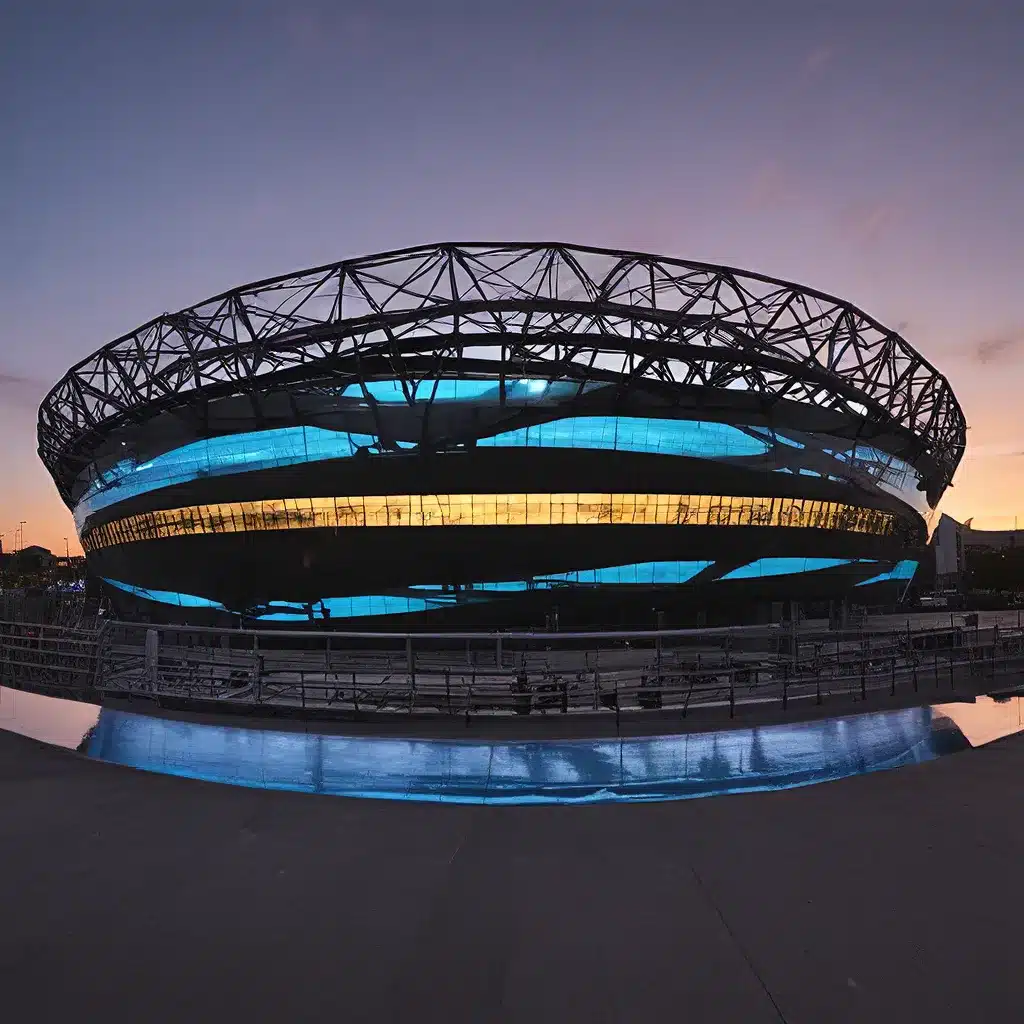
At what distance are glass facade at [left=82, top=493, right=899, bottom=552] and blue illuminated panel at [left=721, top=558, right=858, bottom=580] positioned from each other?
261cm

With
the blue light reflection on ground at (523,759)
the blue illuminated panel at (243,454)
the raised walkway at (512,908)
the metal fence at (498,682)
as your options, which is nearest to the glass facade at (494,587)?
the blue illuminated panel at (243,454)

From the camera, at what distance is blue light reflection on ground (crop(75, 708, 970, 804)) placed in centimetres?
577

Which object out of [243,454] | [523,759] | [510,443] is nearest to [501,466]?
[510,443]

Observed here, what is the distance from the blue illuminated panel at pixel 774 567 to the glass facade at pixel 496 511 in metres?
2.61

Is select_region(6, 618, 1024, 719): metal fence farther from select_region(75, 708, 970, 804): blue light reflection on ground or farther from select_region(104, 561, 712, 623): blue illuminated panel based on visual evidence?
select_region(104, 561, 712, 623): blue illuminated panel

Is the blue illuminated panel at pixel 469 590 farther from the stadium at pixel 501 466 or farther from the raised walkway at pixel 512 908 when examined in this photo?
the raised walkway at pixel 512 908

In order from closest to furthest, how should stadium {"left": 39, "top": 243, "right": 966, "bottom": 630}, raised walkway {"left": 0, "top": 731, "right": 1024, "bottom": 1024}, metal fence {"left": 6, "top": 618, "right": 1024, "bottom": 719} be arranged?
raised walkway {"left": 0, "top": 731, "right": 1024, "bottom": 1024} < metal fence {"left": 6, "top": 618, "right": 1024, "bottom": 719} < stadium {"left": 39, "top": 243, "right": 966, "bottom": 630}

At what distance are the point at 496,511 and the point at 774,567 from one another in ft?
64.5

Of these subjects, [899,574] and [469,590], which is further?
[899,574]

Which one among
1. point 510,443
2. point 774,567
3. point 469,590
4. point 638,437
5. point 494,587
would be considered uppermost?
point 638,437

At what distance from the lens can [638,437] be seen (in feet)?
129

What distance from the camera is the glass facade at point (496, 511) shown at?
127ft

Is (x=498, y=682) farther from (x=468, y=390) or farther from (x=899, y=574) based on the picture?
(x=899, y=574)

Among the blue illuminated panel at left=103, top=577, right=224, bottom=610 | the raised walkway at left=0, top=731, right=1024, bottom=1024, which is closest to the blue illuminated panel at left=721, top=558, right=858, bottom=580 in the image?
the blue illuminated panel at left=103, top=577, right=224, bottom=610
